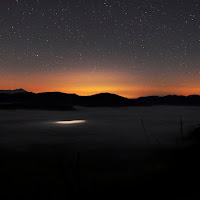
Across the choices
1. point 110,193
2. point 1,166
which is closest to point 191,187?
point 110,193

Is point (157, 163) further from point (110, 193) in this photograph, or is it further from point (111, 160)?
point (110, 193)

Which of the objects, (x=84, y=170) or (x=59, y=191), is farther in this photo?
(x=84, y=170)

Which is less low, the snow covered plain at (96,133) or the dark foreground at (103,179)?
the dark foreground at (103,179)

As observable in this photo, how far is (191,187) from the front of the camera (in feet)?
28.2

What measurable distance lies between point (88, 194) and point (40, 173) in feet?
12.5

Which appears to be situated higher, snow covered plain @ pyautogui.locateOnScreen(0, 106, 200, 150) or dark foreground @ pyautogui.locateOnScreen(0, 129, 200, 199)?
dark foreground @ pyautogui.locateOnScreen(0, 129, 200, 199)

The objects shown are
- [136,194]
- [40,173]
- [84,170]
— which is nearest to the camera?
[136,194]

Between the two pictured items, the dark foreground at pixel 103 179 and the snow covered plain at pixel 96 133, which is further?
the snow covered plain at pixel 96 133

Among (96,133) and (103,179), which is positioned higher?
(103,179)

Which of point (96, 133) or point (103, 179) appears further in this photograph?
point (96, 133)

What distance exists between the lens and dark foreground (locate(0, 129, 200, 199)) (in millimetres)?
8383

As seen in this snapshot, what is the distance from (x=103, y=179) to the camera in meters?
10.3

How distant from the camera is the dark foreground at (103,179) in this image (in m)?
8.38

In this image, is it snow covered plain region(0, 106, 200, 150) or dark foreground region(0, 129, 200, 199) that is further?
snow covered plain region(0, 106, 200, 150)
